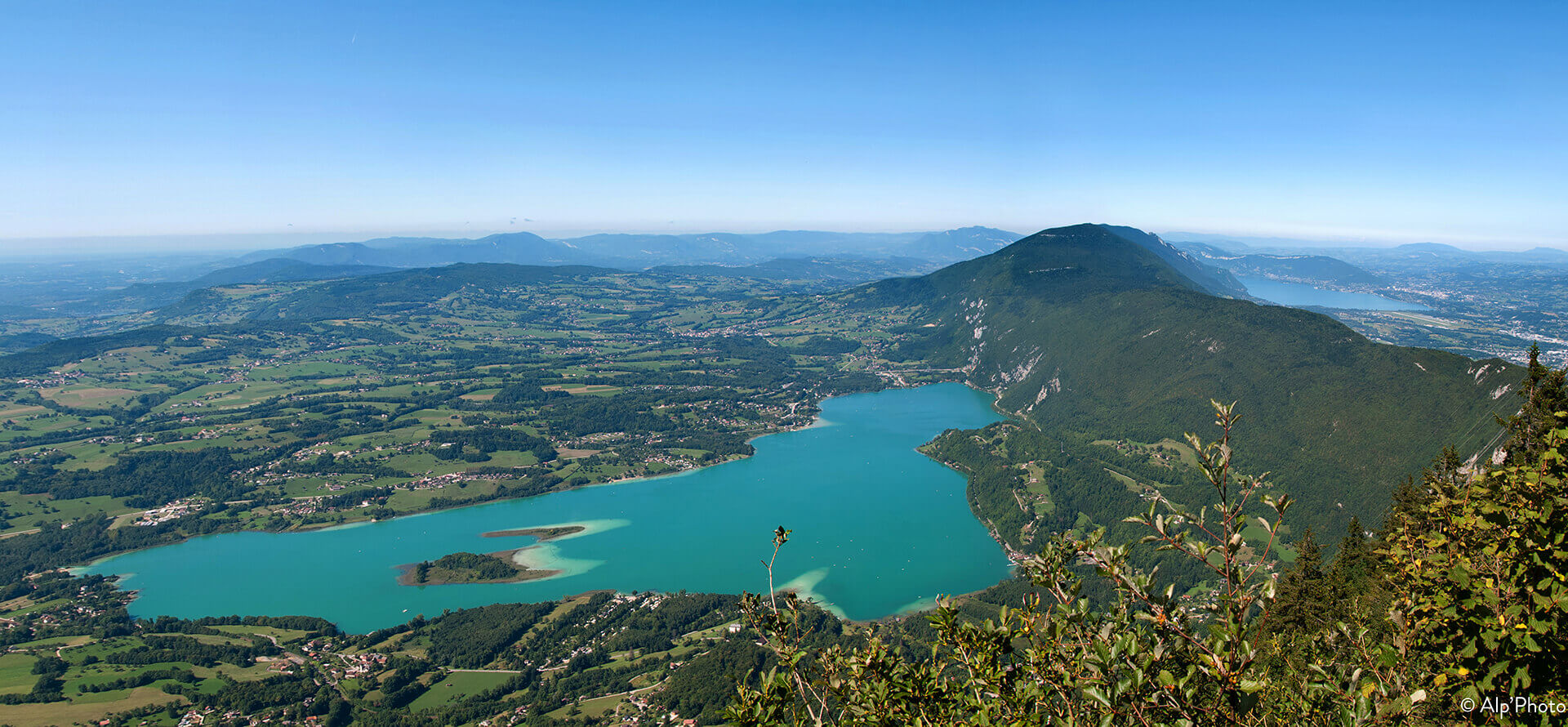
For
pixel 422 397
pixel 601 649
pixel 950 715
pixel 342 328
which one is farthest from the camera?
pixel 342 328

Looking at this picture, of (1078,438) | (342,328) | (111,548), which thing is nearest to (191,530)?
(111,548)

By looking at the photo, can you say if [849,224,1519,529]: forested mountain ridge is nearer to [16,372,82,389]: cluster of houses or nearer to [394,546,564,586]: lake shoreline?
[394,546,564,586]: lake shoreline

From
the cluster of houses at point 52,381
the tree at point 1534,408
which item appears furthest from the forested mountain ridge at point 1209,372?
the cluster of houses at point 52,381

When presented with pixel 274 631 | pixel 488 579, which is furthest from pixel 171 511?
pixel 488 579

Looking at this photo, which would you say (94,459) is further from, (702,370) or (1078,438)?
(1078,438)

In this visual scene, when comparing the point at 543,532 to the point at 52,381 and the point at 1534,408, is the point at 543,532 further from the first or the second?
the point at 52,381

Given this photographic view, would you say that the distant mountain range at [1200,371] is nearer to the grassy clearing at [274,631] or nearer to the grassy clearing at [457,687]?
the grassy clearing at [457,687]

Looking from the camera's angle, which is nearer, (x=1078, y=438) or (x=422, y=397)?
(x=1078, y=438)
